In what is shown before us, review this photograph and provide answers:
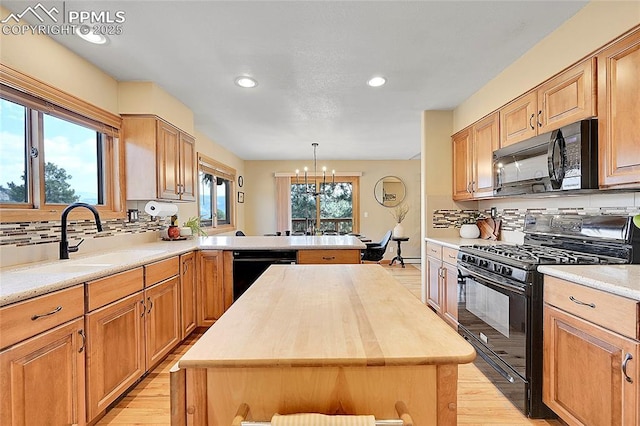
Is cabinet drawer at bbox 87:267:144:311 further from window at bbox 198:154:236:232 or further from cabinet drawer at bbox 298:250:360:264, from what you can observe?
window at bbox 198:154:236:232

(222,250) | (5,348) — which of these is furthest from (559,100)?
(5,348)

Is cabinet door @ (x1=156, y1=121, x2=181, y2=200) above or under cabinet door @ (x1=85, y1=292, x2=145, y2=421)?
above

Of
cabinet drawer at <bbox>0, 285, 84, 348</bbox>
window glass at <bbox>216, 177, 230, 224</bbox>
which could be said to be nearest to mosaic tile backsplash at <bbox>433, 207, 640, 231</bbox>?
cabinet drawer at <bbox>0, 285, 84, 348</bbox>

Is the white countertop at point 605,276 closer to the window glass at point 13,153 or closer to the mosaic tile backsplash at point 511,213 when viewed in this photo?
the mosaic tile backsplash at point 511,213

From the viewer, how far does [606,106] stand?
1830mm

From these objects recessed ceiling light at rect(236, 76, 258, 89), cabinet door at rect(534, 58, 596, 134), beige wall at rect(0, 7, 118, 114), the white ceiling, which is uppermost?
the white ceiling

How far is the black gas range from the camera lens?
6.19ft

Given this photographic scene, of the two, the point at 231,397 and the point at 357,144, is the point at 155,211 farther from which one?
the point at 357,144

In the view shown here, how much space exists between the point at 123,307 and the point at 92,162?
1454mm

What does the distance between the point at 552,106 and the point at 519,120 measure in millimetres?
375

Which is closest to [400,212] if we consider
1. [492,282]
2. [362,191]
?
[362,191]

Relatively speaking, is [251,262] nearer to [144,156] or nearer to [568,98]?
[144,156]

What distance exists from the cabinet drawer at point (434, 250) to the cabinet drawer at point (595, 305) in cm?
159

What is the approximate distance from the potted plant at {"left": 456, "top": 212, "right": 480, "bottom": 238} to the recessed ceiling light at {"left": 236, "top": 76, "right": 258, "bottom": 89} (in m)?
2.69
